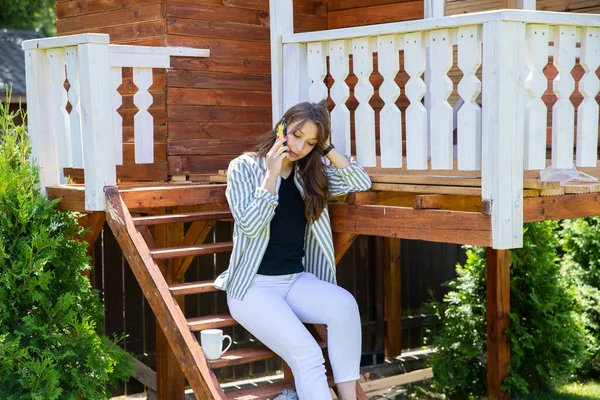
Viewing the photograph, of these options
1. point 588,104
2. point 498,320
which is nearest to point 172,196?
point 588,104

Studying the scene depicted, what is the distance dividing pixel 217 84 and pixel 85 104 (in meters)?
1.73

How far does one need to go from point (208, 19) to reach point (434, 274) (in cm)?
428

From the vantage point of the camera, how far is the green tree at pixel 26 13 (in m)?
14.6

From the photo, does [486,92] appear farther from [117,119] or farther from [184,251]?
[117,119]

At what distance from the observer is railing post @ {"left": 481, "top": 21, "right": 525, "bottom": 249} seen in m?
4.07

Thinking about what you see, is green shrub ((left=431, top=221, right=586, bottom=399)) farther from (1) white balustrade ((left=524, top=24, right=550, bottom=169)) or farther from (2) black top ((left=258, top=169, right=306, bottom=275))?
(1) white balustrade ((left=524, top=24, right=550, bottom=169))

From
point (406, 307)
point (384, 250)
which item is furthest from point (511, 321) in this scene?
point (406, 307)

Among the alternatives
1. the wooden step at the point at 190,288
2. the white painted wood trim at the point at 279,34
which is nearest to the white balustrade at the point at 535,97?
the white painted wood trim at the point at 279,34

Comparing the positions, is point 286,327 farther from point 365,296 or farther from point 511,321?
point 365,296

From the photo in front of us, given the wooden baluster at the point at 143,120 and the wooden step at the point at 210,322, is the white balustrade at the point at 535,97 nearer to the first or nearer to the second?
the wooden step at the point at 210,322

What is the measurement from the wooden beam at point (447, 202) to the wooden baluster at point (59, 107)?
2140mm

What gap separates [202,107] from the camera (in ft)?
21.3

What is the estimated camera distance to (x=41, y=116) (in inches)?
213

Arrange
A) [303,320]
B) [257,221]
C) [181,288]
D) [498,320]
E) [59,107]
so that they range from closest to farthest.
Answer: [257,221] → [303,320] → [181,288] → [59,107] → [498,320]
